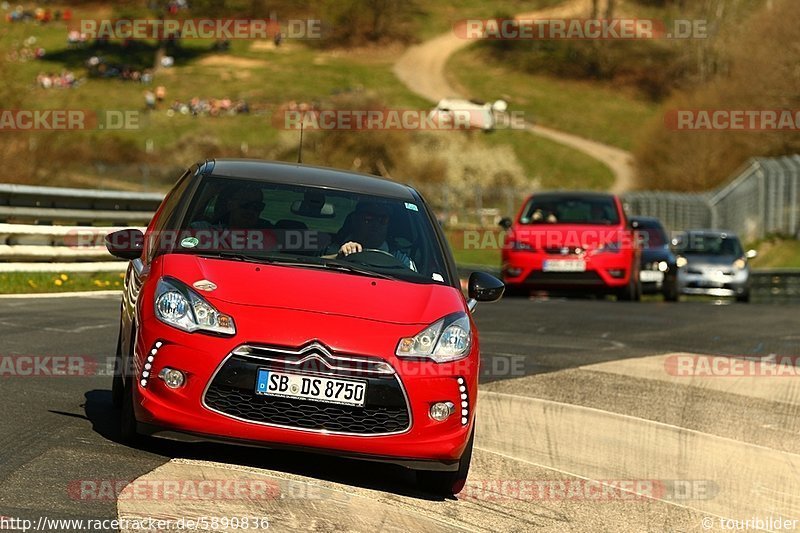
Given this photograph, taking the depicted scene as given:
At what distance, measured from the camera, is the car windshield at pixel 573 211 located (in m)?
21.9

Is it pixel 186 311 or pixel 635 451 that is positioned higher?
pixel 186 311

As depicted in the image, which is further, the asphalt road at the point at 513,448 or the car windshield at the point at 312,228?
the car windshield at the point at 312,228

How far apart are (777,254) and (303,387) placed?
35887mm

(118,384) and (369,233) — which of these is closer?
(369,233)

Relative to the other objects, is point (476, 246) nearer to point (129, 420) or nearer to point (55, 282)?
point (55, 282)

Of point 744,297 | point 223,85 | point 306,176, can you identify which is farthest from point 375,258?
point 223,85

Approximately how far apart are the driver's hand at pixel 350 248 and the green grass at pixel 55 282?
1005 centimetres

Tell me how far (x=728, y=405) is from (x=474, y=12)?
107746mm

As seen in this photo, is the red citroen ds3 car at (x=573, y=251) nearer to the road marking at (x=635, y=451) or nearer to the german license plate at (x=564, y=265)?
the german license plate at (x=564, y=265)

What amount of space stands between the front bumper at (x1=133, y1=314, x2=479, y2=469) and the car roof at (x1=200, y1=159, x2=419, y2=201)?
144cm

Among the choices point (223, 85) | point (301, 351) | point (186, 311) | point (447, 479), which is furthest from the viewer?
point (223, 85)

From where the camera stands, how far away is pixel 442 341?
7.12 metres

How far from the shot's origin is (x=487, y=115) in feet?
268

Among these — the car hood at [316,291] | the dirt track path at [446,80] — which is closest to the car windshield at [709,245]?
the car hood at [316,291]
